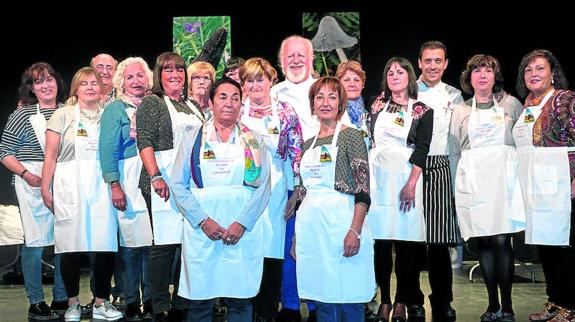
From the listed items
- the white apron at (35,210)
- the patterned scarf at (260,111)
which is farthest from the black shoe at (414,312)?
the white apron at (35,210)

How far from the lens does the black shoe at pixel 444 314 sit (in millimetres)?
4906

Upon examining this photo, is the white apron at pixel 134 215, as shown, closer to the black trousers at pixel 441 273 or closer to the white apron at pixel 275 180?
the white apron at pixel 275 180

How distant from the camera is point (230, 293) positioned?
3.90m

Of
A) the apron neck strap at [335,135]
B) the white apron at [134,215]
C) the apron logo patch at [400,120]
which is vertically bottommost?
the white apron at [134,215]

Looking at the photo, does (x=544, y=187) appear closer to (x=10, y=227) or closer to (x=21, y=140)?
(x=21, y=140)

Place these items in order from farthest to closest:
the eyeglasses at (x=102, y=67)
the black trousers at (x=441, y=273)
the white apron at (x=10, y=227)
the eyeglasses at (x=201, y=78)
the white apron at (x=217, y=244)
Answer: the white apron at (x=10, y=227), the eyeglasses at (x=102, y=67), the eyeglasses at (x=201, y=78), the black trousers at (x=441, y=273), the white apron at (x=217, y=244)

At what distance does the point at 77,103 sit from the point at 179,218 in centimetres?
101

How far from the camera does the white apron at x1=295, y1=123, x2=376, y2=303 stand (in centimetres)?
394

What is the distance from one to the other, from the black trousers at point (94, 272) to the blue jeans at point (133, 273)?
0.14 metres

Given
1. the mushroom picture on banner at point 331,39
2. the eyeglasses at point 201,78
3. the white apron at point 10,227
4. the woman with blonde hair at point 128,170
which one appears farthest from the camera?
the mushroom picture on banner at point 331,39

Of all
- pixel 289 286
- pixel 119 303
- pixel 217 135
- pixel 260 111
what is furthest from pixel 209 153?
pixel 119 303

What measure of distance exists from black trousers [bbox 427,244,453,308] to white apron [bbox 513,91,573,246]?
1.64 feet

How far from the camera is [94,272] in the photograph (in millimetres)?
4949

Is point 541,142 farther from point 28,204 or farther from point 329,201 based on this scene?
point 28,204
